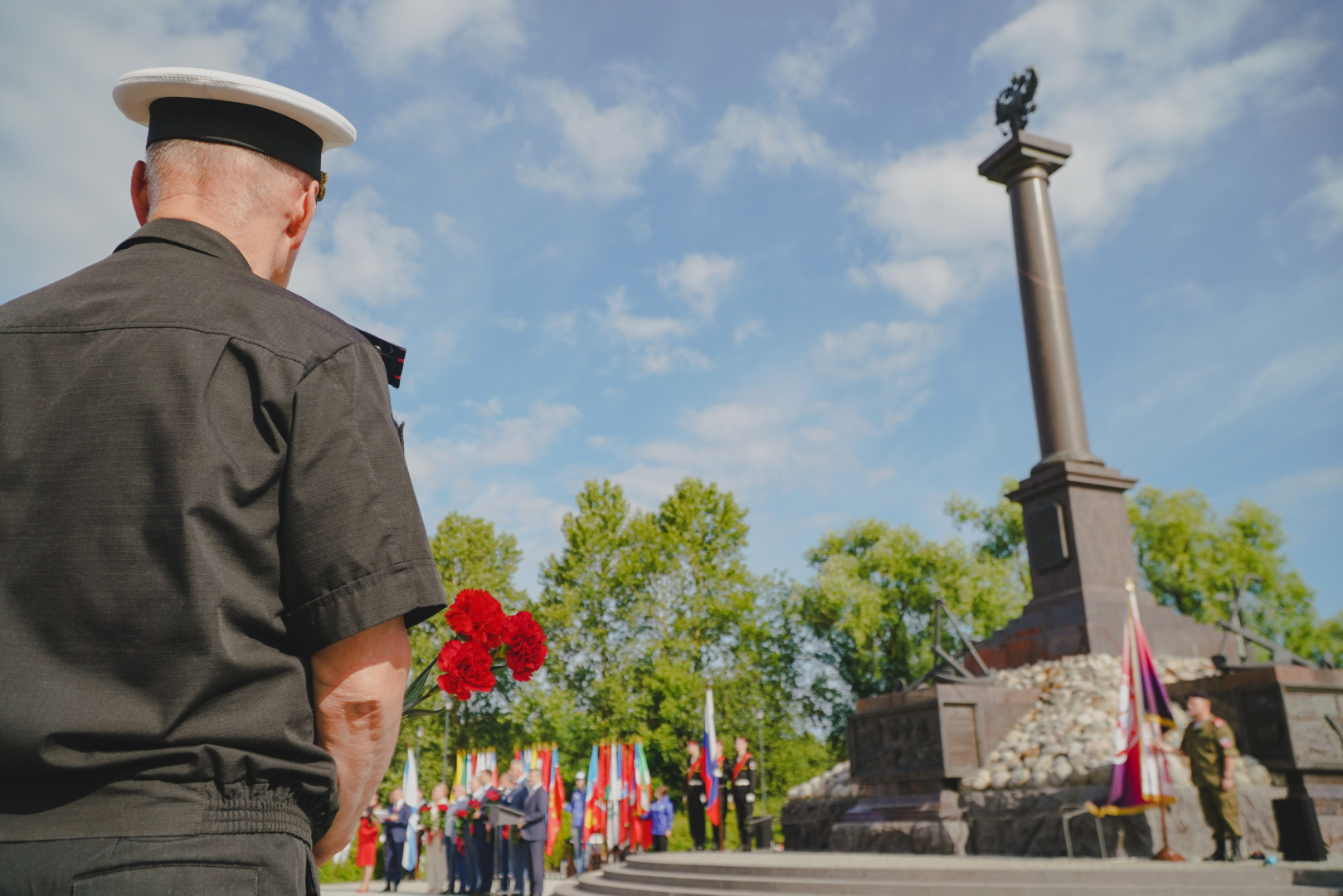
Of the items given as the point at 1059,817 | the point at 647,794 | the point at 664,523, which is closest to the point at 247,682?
the point at 1059,817

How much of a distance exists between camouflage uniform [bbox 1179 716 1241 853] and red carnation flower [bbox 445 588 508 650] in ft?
32.8

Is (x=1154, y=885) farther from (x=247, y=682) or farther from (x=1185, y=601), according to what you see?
(x=1185, y=601)

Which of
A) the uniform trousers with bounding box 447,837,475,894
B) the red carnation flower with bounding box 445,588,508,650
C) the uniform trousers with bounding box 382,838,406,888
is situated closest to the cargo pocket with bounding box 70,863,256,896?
the red carnation flower with bounding box 445,588,508,650

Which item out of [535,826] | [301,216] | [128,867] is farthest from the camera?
[535,826]

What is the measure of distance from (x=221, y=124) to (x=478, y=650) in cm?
127

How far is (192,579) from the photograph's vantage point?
137 cm

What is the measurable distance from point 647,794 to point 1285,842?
1460 cm

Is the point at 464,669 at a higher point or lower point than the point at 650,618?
lower

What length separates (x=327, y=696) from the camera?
4.91ft

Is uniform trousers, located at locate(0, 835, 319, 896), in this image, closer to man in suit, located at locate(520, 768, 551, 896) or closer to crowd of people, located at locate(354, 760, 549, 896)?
crowd of people, located at locate(354, 760, 549, 896)

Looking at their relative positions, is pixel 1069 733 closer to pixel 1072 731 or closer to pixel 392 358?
pixel 1072 731

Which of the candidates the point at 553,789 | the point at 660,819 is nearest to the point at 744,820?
the point at 660,819

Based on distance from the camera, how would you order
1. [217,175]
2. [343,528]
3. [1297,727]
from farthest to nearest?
1. [1297,727]
2. [217,175]
3. [343,528]

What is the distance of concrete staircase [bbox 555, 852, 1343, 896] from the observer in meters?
8.10
